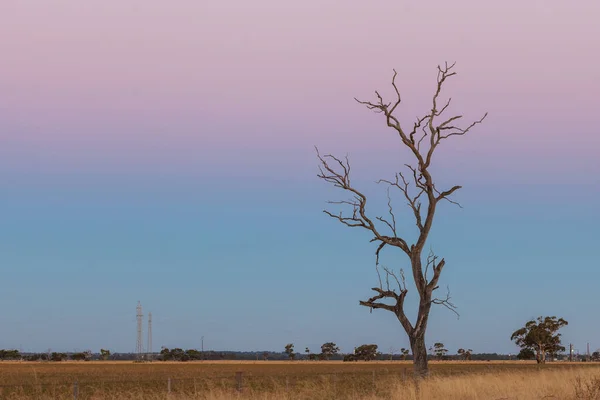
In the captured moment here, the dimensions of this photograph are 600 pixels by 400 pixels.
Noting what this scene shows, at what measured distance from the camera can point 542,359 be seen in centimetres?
13588

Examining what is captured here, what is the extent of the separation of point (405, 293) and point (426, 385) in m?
5.63

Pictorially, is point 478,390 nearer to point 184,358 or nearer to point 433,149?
point 433,149

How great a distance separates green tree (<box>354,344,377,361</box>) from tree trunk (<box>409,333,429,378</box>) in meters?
159

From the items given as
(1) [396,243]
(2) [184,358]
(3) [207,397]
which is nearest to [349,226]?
(1) [396,243]

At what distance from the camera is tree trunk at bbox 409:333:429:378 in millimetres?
27828

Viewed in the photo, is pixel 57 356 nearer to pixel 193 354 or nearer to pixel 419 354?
pixel 193 354

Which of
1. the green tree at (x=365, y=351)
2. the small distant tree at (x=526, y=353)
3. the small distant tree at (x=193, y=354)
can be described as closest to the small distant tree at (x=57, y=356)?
the small distant tree at (x=193, y=354)

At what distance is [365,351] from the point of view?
18500 cm

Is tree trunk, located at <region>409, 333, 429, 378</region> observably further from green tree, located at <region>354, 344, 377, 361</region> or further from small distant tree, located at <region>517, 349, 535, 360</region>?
green tree, located at <region>354, 344, 377, 361</region>

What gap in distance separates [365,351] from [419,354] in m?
160

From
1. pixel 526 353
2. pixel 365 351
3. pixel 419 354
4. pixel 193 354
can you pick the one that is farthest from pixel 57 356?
pixel 419 354

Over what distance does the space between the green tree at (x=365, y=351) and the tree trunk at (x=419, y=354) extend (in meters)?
159

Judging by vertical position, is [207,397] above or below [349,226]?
below

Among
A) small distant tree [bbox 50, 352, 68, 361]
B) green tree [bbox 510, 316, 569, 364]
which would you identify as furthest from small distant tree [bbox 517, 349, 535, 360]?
small distant tree [bbox 50, 352, 68, 361]
